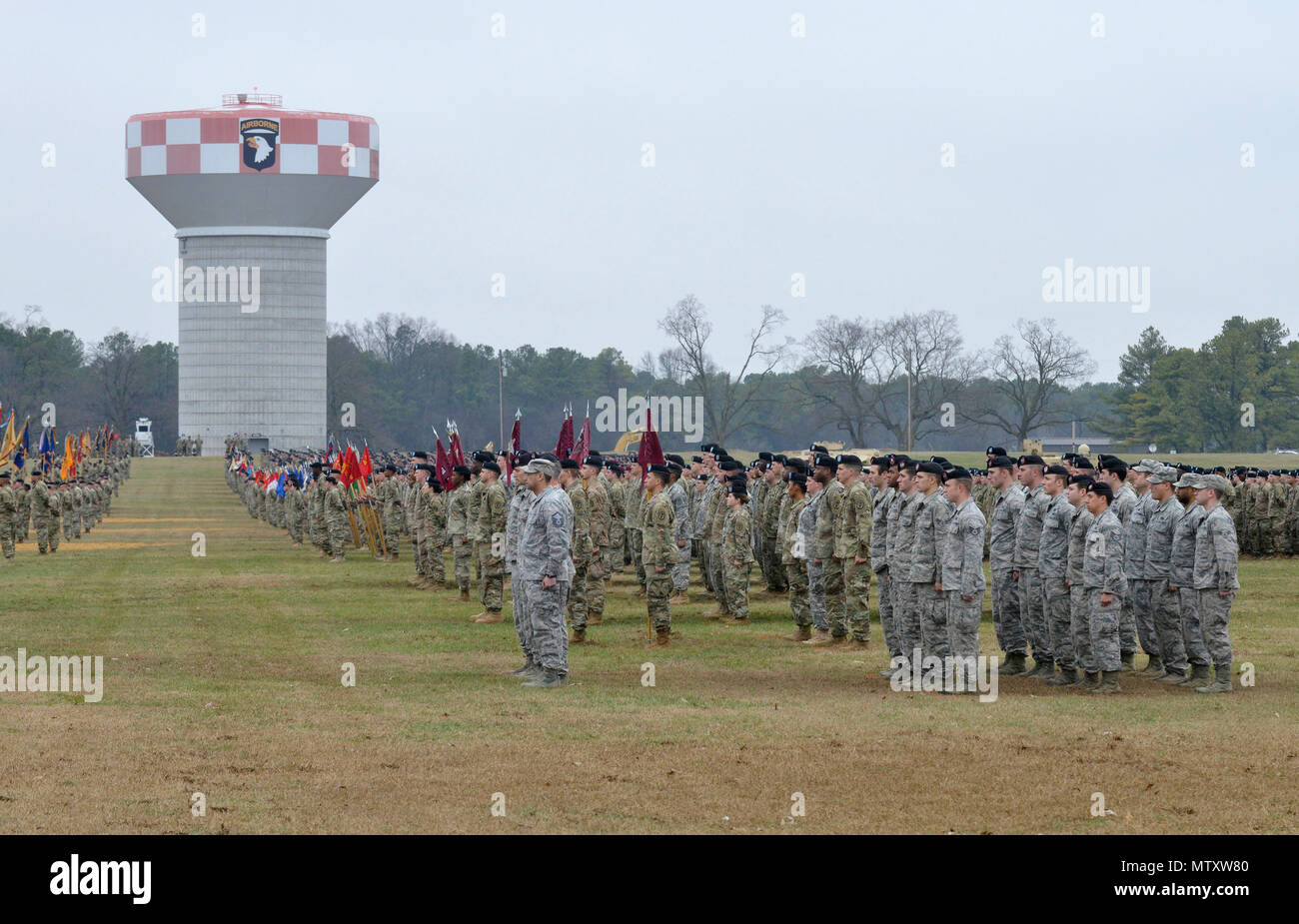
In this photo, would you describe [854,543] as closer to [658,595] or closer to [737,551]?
[658,595]

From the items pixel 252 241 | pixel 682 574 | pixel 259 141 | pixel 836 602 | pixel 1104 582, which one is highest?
pixel 259 141

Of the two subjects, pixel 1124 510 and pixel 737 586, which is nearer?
pixel 1124 510

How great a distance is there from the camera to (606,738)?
1234 cm

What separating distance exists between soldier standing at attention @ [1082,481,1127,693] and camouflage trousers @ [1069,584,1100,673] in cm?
7

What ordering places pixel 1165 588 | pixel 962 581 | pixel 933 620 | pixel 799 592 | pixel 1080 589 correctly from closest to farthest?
pixel 962 581
pixel 933 620
pixel 1080 589
pixel 1165 588
pixel 799 592

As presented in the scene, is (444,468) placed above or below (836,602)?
above

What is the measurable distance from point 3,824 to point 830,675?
8.71 m

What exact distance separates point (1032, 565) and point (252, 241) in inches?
4296

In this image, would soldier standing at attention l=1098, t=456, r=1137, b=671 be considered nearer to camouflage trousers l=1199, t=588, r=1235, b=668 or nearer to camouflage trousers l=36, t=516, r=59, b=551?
camouflage trousers l=1199, t=588, r=1235, b=668

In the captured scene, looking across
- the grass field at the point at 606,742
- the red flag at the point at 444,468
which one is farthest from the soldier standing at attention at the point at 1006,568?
the red flag at the point at 444,468

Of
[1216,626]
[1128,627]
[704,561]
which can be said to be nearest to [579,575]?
[1128,627]

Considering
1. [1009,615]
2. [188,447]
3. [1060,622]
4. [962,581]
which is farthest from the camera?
[188,447]

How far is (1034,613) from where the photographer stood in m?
15.9

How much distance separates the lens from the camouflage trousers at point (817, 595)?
18.9 m
